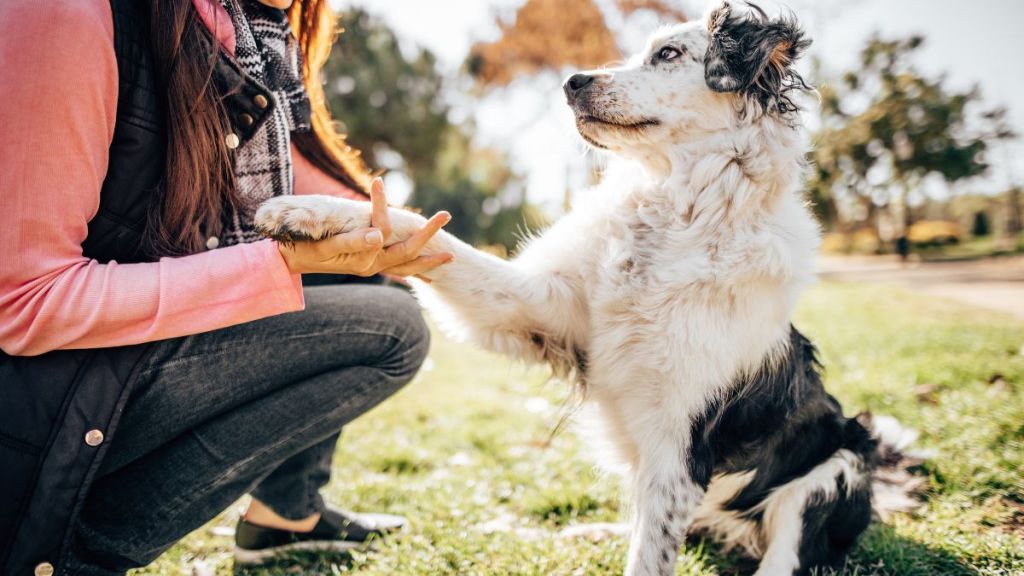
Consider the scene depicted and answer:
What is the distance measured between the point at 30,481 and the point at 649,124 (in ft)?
6.53

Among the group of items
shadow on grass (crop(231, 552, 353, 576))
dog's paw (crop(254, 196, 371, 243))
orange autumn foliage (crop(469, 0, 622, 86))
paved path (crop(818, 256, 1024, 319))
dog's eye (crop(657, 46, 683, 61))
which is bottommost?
paved path (crop(818, 256, 1024, 319))

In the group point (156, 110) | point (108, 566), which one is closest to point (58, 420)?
point (108, 566)

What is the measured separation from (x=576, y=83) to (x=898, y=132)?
70.2ft

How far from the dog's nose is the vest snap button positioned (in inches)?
67.4

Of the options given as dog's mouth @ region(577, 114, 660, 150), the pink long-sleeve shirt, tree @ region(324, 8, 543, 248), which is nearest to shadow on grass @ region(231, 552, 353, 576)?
the pink long-sleeve shirt

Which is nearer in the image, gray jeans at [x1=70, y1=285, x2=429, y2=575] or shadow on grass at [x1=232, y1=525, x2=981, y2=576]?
gray jeans at [x1=70, y1=285, x2=429, y2=575]

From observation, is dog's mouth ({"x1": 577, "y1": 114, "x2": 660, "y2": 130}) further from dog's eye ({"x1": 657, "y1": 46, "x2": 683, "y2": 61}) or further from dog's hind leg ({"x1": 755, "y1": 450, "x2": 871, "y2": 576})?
dog's hind leg ({"x1": 755, "y1": 450, "x2": 871, "y2": 576})

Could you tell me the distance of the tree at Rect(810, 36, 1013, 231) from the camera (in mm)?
18578

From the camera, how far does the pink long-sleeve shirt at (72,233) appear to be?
125 centimetres

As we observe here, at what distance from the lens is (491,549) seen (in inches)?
87.2

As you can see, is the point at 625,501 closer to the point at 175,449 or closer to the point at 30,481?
the point at 175,449

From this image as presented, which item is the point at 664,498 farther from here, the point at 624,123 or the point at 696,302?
the point at 624,123

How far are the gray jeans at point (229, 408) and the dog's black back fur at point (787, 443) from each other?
105 centimetres

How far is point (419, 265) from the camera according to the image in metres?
1.83
